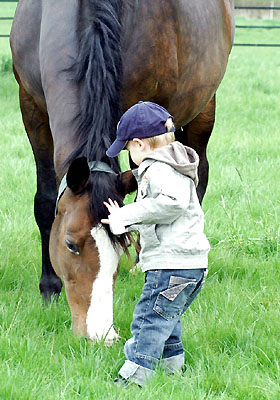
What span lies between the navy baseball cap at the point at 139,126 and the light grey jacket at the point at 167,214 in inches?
3.2

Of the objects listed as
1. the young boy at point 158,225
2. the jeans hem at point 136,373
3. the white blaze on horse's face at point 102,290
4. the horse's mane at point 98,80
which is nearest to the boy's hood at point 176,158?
the young boy at point 158,225

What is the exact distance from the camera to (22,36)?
3504 millimetres

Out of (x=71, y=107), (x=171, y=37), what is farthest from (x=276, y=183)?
(x=71, y=107)

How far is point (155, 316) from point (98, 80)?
991mm

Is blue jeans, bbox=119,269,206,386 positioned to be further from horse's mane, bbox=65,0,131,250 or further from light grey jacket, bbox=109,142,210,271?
horse's mane, bbox=65,0,131,250

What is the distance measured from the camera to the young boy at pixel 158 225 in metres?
2.44

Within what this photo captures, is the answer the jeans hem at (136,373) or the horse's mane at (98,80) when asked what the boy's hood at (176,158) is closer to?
the horse's mane at (98,80)

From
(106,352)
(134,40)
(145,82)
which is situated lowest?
(106,352)

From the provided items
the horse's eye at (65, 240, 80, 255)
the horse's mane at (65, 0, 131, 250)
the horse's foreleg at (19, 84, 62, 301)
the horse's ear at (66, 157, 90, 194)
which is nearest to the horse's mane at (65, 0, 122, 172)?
the horse's mane at (65, 0, 131, 250)

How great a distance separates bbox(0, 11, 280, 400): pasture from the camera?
98.0 inches

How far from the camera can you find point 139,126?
247 centimetres

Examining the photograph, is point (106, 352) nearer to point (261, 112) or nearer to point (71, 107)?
point (71, 107)

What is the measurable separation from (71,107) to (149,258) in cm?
77

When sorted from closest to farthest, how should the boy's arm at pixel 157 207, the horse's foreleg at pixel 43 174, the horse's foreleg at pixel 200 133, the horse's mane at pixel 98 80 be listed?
the boy's arm at pixel 157 207
the horse's mane at pixel 98 80
the horse's foreleg at pixel 43 174
the horse's foreleg at pixel 200 133
